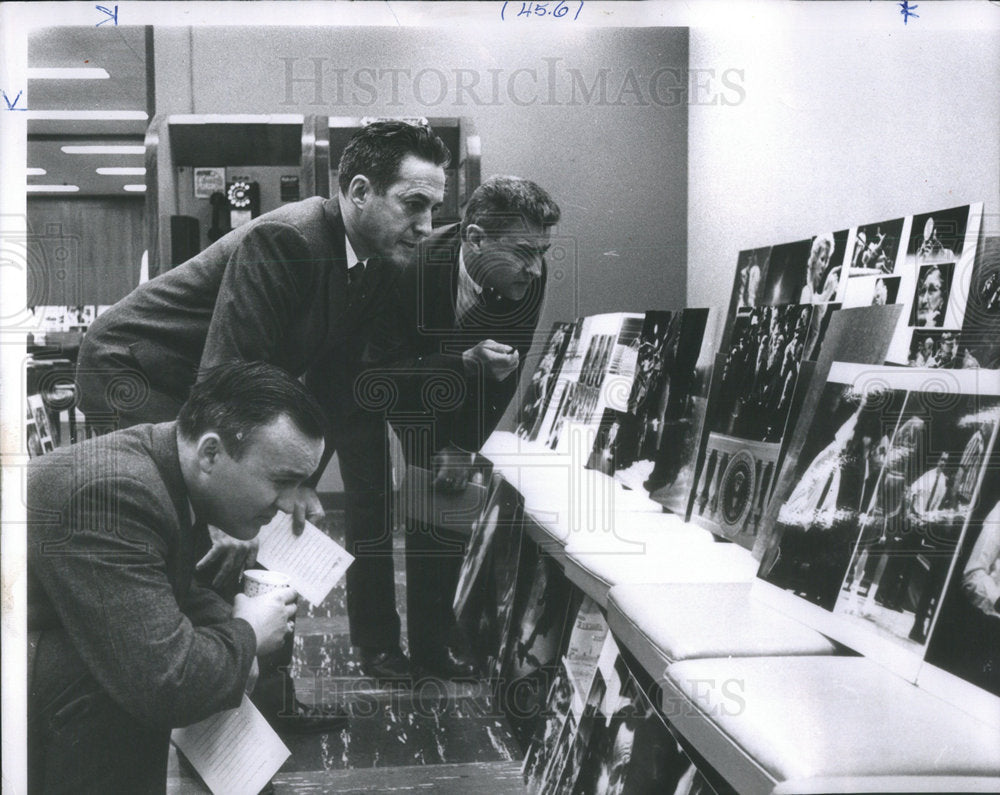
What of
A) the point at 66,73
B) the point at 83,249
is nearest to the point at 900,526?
the point at 83,249

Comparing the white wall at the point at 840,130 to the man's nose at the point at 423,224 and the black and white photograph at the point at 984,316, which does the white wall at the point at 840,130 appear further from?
the man's nose at the point at 423,224

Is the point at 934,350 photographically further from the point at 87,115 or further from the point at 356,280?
the point at 87,115

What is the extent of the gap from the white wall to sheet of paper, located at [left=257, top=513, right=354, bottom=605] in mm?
817

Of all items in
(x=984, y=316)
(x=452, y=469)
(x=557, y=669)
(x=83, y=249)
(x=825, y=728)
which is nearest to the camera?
(x=825, y=728)

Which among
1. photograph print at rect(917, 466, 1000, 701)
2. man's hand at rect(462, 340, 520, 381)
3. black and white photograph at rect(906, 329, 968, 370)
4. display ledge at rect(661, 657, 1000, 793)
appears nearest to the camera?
display ledge at rect(661, 657, 1000, 793)

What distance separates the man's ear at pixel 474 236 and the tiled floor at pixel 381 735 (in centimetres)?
52

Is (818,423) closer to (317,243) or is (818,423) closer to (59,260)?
(317,243)

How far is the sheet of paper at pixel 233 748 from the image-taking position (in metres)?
1.45

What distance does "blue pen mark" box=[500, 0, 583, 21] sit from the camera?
130 centimetres

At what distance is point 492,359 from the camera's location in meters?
1.59

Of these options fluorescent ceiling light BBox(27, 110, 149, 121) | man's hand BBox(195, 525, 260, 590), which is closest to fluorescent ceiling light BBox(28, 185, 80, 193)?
fluorescent ceiling light BBox(27, 110, 149, 121)

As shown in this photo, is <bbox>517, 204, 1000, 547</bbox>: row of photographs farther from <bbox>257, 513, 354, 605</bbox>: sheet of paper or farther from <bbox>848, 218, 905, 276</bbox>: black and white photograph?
<bbox>257, 513, 354, 605</bbox>: sheet of paper

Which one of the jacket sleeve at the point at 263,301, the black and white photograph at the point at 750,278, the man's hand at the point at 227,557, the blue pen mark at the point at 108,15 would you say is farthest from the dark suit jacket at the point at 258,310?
the black and white photograph at the point at 750,278

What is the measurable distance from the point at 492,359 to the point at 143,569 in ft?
2.16
